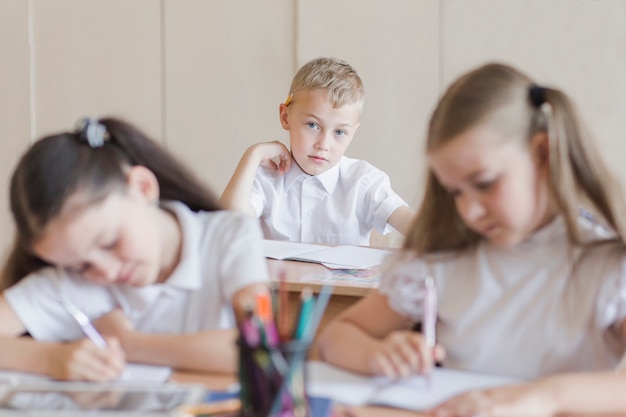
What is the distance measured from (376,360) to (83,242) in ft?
1.49

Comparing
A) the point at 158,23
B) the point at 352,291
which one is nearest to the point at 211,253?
the point at 352,291

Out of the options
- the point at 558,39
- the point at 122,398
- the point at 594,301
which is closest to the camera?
the point at 122,398

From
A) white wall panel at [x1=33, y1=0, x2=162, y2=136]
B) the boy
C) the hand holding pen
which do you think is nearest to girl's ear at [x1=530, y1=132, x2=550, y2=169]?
the hand holding pen

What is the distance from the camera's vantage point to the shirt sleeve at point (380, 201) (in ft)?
8.38

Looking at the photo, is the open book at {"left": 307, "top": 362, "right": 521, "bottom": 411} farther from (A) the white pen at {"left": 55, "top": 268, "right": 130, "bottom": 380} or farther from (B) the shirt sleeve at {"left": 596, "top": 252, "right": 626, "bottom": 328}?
(A) the white pen at {"left": 55, "top": 268, "right": 130, "bottom": 380}

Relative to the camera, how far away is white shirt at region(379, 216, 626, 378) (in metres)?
1.15

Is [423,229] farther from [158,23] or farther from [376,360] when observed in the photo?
[158,23]

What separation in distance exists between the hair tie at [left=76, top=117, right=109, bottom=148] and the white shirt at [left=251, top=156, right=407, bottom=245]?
4.22 ft

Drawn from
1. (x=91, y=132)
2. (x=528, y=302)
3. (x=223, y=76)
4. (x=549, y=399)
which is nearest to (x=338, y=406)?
(x=549, y=399)

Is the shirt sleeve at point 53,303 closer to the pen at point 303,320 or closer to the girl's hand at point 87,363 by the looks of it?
the girl's hand at point 87,363

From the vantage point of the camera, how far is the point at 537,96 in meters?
1.14

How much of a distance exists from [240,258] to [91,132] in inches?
12.1

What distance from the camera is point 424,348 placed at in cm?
103

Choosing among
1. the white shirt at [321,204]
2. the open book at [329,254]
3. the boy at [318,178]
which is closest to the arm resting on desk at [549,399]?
the open book at [329,254]
